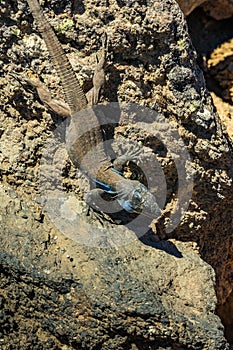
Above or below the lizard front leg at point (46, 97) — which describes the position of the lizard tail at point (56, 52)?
above

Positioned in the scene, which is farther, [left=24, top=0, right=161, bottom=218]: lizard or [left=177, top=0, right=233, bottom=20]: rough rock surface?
[left=177, top=0, right=233, bottom=20]: rough rock surface

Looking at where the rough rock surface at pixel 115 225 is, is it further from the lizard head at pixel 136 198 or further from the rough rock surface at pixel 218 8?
the rough rock surface at pixel 218 8

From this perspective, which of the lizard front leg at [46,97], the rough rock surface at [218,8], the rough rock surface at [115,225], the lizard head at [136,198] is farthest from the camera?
the rough rock surface at [218,8]

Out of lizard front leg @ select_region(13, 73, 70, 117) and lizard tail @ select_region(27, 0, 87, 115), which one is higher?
lizard tail @ select_region(27, 0, 87, 115)

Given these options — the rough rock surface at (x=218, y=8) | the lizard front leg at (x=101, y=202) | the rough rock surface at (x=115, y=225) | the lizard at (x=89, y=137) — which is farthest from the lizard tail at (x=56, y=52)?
the rough rock surface at (x=218, y=8)

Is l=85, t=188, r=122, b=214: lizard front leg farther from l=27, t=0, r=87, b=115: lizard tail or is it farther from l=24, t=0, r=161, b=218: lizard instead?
l=27, t=0, r=87, b=115: lizard tail

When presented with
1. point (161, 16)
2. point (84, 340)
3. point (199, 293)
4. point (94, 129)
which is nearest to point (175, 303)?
point (199, 293)

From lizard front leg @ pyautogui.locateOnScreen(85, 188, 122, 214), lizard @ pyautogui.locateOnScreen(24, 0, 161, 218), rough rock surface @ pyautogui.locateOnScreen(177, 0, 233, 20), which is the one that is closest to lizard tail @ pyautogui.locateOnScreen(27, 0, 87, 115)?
lizard @ pyautogui.locateOnScreen(24, 0, 161, 218)

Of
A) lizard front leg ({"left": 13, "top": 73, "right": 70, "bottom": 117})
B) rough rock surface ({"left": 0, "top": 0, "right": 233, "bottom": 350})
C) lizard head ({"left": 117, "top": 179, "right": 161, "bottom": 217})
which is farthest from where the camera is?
lizard front leg ({"left": 13, "top": 73, "right": 70, "bottom": 117})
